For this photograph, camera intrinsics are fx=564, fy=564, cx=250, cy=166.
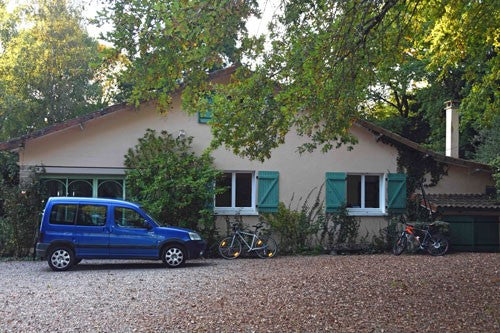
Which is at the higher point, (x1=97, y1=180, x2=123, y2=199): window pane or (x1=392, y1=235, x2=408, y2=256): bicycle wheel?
(x1=97, y1=180, x2=123, y2=199): window pane

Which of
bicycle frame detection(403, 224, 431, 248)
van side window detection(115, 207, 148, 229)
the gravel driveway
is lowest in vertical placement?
the gravel driveway

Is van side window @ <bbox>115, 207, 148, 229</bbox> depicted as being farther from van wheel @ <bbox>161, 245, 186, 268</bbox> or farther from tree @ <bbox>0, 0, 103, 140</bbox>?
tree @ <bbox>0, 0, 103, 140</bbox>

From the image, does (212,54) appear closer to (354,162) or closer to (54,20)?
(354,162)

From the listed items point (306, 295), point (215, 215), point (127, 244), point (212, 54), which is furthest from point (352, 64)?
point (215, 215)

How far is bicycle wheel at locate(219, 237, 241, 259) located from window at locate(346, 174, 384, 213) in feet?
13.0

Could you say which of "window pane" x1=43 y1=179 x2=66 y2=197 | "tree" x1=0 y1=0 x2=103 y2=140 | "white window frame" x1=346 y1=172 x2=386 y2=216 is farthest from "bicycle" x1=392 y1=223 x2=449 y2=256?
"tree" x1=0 y1=0 x2=103 y2=140

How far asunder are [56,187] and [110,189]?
1.44 metres

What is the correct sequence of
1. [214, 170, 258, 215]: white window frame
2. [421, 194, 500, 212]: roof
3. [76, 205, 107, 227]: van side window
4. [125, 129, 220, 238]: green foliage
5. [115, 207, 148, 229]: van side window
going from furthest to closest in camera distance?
[214, 170, 258, 215]: white window frame → [421, 194, 500, 212]: roof → [125, 129, 220, 238]: green foliage → [115, 207, 148, 229]: van side window → [76, 205, 107, 227]: van side window

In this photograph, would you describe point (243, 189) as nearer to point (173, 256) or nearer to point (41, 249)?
point (173, 256)

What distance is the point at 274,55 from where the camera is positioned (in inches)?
355

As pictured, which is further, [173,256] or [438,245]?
[438,245]

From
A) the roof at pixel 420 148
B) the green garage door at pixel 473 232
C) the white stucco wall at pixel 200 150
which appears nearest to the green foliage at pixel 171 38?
the white stucco wall at pixel 200 150

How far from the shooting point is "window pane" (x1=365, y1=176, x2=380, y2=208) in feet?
56.5

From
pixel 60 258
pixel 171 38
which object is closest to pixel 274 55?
pixel 171 38
